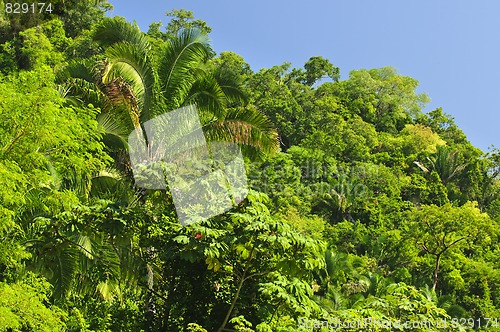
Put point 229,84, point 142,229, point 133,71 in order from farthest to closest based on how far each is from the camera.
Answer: point 229,84 → point 133,71 → point 142,229

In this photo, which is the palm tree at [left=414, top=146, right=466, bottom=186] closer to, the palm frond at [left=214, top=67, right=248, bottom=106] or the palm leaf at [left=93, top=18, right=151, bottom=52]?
the palm frond at [left=214, top=67, right=248, bottom=106]

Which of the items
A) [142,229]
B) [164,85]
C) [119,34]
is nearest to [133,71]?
[164,85]

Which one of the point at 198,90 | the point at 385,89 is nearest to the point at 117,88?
the point at 198,90

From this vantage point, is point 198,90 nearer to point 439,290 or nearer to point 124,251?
point 124,251

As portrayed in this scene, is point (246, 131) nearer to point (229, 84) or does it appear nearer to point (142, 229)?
point (229, 84)

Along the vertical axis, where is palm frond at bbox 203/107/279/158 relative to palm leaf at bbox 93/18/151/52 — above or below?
below

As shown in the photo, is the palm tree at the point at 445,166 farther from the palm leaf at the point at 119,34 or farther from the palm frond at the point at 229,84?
the palm leaf at the point at 119,34

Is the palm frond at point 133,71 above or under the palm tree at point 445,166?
under

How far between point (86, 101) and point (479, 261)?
18.6 meters

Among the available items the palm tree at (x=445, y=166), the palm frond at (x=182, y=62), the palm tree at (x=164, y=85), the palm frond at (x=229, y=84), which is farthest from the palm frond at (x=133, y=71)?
the palm tree at (x=445, y=166)

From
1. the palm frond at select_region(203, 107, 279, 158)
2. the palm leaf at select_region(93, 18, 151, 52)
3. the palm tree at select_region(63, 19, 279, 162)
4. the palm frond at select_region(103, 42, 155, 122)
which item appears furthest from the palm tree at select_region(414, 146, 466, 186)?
the palm frond at select_region(103, 42, 155, 122)

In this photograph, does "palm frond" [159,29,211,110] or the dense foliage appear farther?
"palm frond" [159,29,211,110]

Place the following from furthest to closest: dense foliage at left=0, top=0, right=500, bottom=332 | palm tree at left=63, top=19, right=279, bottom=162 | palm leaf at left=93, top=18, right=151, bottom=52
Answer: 1. palm leaf at left=93, top=18, right=151, bottom=52
2. palm tree at left=63, top=19, right=279, bottom=162
3. dense foliage at left=0, top=0, right=500, bottom=332

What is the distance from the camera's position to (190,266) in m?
6.27
